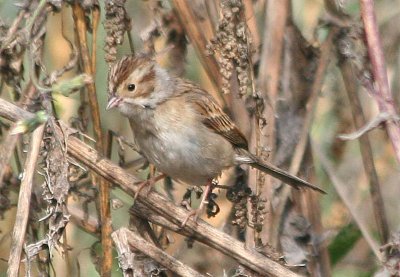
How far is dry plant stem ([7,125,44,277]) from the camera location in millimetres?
2926

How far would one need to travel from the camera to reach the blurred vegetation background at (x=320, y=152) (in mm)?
4262

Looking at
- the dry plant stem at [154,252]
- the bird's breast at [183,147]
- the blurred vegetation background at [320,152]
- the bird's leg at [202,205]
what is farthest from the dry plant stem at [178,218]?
the blurred vegetation background at [320,152]

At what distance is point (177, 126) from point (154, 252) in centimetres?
91

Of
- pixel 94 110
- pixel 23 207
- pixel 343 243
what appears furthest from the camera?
pixel 343 243

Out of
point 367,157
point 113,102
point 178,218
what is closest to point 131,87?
point 113,102

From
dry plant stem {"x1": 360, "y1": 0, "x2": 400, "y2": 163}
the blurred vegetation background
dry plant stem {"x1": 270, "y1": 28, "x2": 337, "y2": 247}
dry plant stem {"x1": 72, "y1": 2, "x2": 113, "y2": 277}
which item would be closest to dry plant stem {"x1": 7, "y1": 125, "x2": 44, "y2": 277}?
dry plant stem {"x1": 72, "y1": 2, "x2": 113, "y2": 277}

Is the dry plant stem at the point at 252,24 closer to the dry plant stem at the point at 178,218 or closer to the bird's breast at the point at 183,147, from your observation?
the bird's breast at the point at 183,147

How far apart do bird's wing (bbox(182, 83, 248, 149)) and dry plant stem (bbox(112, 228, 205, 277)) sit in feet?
3.17

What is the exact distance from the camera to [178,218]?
138 inches

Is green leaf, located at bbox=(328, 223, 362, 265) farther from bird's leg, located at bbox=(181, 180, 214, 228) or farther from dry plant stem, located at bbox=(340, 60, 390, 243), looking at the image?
bird's leg, located at bbox=(181, 180, 214, 228)

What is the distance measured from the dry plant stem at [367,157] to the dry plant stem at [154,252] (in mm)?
1022

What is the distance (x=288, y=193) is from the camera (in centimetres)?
422

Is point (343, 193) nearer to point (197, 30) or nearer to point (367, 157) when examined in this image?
point (367, 157)

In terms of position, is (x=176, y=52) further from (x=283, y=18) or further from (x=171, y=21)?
(x=283, y=18)
